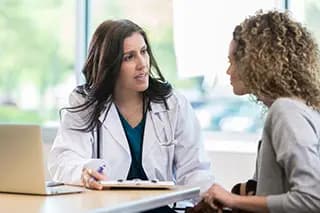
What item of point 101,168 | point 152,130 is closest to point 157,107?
point 152,130

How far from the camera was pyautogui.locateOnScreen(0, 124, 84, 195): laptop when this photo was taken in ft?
5.72

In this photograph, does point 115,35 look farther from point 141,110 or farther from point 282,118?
point 282,118

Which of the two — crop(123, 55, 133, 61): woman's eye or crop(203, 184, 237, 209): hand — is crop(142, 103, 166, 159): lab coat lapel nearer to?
crop(123, 55, 133, 61): woman's eye

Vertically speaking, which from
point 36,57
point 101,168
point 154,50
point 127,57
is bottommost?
point 101,168

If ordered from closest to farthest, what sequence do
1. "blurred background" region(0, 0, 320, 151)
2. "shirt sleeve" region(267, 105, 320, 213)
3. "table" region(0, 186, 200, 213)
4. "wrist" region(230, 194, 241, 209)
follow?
"table" region(0, 186, 200, 213) < "shirt sleeve" region(267, 105, 320, 213) < "wrist" region(230, 194, 241, 209) < "blurred background" region(0, 0, 320, 151)

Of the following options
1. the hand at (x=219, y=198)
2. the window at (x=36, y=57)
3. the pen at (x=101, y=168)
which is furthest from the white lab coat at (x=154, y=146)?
the window at (x=36, y=57)

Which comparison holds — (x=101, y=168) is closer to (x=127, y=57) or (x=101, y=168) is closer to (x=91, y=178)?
(x=91, y=178)

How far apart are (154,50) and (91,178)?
171 cm

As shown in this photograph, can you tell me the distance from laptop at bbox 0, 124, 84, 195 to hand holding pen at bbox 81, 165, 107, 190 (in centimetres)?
15

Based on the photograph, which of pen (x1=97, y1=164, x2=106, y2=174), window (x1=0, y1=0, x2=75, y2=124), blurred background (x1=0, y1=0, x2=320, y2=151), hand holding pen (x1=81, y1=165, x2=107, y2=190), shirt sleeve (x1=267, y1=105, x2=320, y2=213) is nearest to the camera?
shirt sleeve (x1=267, y1=105, x2=320, y2=213)

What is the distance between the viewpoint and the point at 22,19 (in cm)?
406

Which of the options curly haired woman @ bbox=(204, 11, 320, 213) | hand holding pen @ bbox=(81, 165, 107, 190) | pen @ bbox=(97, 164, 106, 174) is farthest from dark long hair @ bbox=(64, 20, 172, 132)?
curly haired woman @ bbox=(204, 11, 320, 213)

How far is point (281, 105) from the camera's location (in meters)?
1.79

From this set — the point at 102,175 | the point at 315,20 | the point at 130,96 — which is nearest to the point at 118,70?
the point at 130,96
